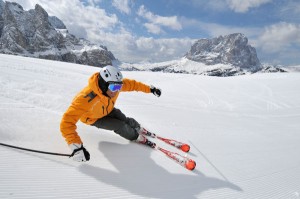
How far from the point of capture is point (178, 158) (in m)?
5.54

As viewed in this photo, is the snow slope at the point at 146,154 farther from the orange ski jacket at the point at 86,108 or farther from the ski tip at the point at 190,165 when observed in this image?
the orange ski jacket at the point at 86,108

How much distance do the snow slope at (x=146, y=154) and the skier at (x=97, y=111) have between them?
28 cm

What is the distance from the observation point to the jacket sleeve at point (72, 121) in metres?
4.68

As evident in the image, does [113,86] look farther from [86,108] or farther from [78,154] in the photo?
[78,154]

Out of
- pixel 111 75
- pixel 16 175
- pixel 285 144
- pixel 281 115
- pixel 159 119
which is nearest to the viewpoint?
pixel 16 175

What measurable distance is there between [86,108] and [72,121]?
1.20ft

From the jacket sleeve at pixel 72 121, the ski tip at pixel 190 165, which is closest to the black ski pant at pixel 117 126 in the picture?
the jacket sleeve at pixel 72 121

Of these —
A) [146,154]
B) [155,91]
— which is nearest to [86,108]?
[146,154]

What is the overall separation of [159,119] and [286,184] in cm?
419

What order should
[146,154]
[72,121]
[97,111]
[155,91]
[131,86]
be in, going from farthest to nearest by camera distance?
[155,91], [131,86], [146,154], [97,111], [72,121]

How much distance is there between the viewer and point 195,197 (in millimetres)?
4352

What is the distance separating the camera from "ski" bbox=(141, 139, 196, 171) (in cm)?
532

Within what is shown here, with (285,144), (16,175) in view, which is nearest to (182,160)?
(16,175)

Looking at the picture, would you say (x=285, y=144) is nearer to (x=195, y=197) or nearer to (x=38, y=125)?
(x=195, y=197)
